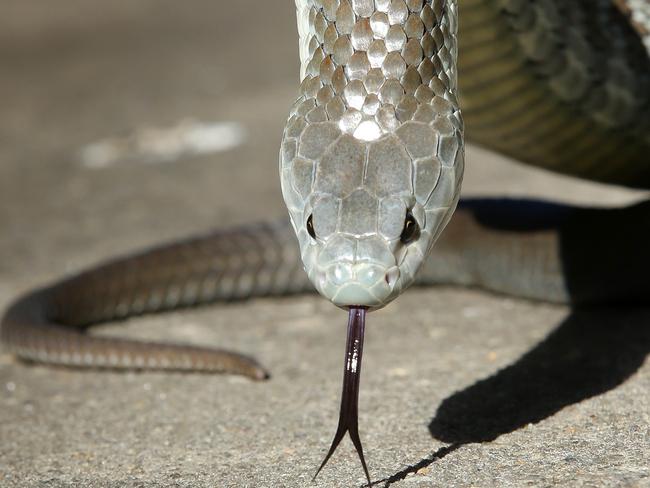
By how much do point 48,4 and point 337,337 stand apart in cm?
1090

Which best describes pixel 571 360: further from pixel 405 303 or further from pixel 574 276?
pixel 405 303

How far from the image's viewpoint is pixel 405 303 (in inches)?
177

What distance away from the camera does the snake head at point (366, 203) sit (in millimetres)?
2553

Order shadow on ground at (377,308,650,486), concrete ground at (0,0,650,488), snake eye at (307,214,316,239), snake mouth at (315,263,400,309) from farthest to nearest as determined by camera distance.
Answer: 1. shadow on ground at (377,308,650,486)
2. concrete ground at (0,0,650,488)
3. snake eye at (307,214,316,239)
4. snake mouth at (315,263,400,309)

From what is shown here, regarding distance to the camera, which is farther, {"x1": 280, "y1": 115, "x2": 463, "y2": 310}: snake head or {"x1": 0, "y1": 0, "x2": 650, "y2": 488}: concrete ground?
{"x1": 0, "y1": 0, "x2": 650, "y2": 488}: concrete ground

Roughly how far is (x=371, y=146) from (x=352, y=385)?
22.9 inches

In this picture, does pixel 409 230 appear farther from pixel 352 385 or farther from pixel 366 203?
pixel 352 385

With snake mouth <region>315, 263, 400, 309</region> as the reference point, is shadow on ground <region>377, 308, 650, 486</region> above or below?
below

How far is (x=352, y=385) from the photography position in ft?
8.48

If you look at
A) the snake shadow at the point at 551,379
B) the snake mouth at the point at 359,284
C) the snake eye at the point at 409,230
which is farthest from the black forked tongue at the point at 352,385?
the snake shadow at the point at 551,379

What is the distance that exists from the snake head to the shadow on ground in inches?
20.9

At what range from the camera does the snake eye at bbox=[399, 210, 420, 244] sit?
262 cm

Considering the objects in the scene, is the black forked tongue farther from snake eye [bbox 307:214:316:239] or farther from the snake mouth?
snake eye [bbox 307:214:316:239]

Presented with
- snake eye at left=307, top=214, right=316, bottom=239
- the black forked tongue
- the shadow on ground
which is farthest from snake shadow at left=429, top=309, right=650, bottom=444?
snake eye at left=307, top=214, right=316, bottom=239
